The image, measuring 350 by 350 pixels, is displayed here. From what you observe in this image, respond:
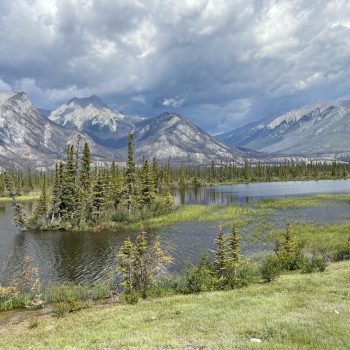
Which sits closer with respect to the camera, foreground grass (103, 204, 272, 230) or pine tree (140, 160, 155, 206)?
foreground grass (103, 204, 272, 230)

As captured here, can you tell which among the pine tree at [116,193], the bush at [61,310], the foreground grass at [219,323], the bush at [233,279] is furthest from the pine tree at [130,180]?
the foreground grass at [219,323]

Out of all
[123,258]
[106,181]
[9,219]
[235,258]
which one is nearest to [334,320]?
[235,258]

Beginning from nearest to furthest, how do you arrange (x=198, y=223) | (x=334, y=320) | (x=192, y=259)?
(x=334, y=320) → (x=192, y=259) → (x=198, y=223)

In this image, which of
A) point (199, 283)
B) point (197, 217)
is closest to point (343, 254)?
point (199, 283)

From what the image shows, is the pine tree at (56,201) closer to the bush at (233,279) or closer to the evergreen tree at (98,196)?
the evergreen tree at (98,196)

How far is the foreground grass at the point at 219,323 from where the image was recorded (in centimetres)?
1708

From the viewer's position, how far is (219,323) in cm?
2025

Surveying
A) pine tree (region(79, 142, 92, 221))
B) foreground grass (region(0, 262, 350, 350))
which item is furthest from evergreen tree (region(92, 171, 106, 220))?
foreground grass (region(0, 262, 350, 350))

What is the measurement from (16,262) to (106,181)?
51.5 meters

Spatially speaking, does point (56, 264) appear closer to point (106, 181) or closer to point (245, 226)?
point (245, 226)

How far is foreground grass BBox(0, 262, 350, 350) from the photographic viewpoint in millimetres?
17078

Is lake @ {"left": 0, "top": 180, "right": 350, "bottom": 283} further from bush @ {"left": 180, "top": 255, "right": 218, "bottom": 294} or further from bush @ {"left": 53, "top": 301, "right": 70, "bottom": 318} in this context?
bush @ {"left": 53, "top": 301, "right": 70, "bottom": 318}

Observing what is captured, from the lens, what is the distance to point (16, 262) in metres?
59.1

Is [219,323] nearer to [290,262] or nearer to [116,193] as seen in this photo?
[290,262]
